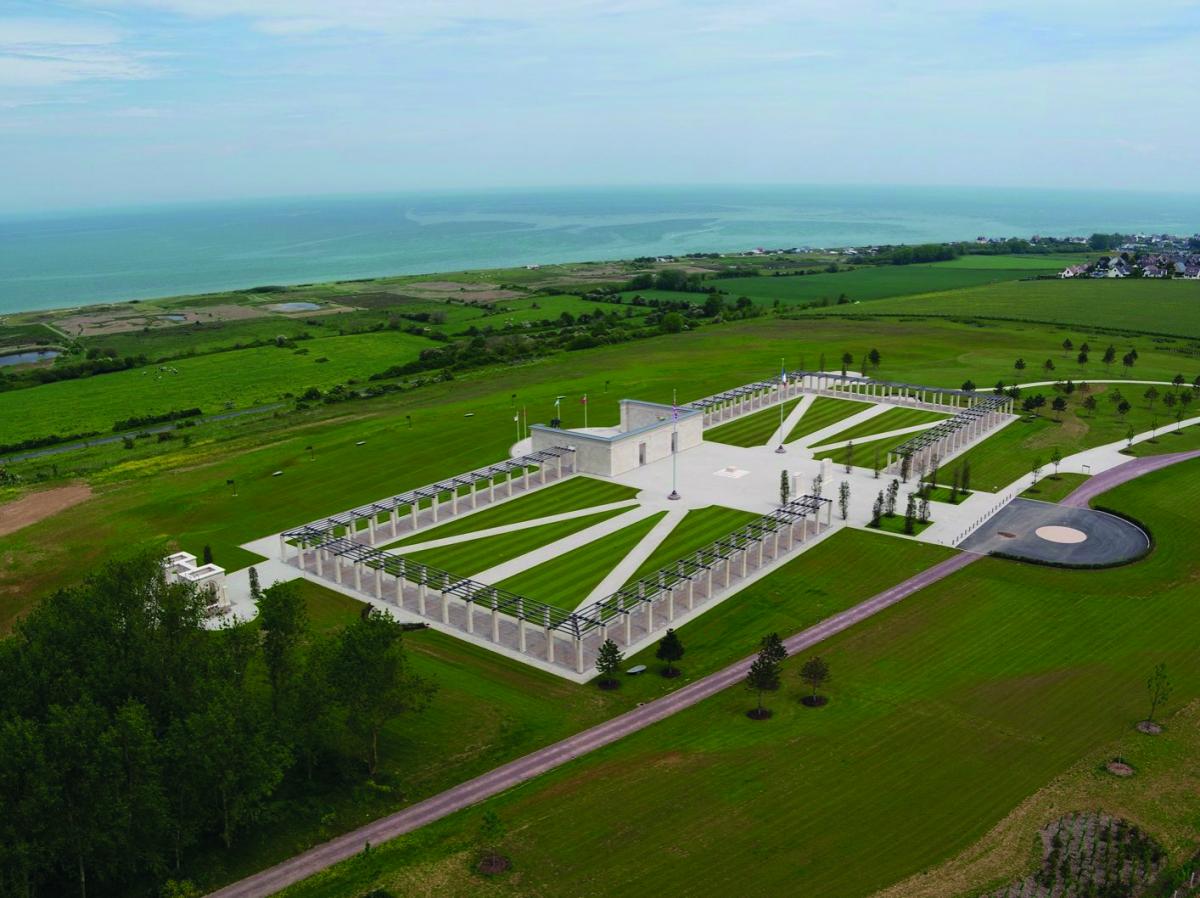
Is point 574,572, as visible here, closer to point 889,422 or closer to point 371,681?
point 371,681

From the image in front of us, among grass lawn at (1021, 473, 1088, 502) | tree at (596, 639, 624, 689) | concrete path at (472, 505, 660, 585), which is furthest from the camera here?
grass lawn at (1021, 473, 1088, 502)

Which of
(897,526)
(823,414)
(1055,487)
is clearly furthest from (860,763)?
(823,414)

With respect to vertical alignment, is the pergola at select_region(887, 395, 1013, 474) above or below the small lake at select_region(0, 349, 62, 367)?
above

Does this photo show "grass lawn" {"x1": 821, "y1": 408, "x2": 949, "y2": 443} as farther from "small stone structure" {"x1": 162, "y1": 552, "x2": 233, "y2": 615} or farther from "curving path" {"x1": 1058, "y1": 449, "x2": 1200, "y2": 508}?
"small stone structure" {"x1": 162, "y1": 552, "x2": 233, "y2": 615}

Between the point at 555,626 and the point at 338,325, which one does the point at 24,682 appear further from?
the point at 338,325

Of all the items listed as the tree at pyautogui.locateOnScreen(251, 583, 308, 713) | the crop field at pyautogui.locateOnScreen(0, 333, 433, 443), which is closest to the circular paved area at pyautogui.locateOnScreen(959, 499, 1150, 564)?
the tree at pyautogui.locateOnScreen(251, 583, 308, 713)
